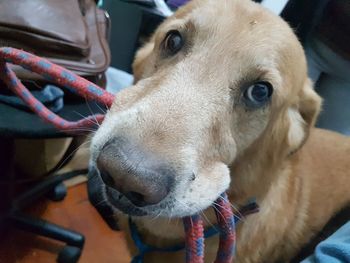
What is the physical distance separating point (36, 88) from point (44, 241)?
783 millimetres

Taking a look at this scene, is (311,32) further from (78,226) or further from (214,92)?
(78,226)

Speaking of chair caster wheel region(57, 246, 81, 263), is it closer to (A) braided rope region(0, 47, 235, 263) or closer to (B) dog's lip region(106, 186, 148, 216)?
(A) braided rope region(0, 47, 235, 263)

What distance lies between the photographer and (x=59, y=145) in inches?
79.7

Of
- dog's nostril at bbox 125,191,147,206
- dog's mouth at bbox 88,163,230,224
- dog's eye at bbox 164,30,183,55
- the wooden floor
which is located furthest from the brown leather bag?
the wooden floor

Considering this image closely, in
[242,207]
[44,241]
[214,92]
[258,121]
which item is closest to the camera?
[214,92]

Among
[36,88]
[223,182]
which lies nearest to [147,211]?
[223,182]

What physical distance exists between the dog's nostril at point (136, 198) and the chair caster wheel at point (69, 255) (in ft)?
3.43

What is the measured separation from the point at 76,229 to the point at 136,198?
1.24m

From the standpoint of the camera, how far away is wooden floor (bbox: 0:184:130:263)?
5.76ft

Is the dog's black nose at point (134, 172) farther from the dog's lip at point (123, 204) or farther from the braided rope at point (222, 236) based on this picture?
the braided rope at point (222, 236)

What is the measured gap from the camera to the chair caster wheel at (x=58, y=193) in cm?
198

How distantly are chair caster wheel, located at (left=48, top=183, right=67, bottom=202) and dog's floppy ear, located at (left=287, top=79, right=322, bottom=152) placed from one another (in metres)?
1.15

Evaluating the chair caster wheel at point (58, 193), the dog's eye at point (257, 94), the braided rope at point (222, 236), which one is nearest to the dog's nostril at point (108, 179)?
the braided rope at point (222, 236)

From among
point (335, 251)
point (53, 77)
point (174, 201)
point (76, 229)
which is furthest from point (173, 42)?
point (76, 229)
